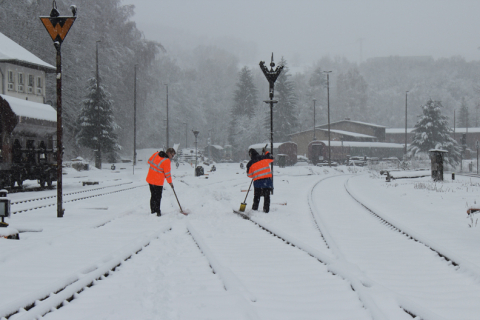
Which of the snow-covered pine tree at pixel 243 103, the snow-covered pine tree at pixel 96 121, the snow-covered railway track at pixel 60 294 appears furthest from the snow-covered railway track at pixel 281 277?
the snow-covered pine tree at pixel 243 103

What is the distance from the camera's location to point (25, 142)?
19609mm

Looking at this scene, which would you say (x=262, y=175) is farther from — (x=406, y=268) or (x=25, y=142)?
(x=25, y=142)

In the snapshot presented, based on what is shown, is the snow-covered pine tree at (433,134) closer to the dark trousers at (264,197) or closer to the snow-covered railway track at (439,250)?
the dark trousers at (264,197)

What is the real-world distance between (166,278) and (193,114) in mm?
96054

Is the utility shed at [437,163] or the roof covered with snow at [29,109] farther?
→ the utility shed at [437,163]

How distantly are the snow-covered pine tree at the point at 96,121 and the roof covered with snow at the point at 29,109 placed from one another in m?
21.2

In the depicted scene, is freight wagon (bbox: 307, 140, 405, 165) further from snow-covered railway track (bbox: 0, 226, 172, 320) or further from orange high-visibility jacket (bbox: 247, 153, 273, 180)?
snow-covered railway track (bbox: 0, 226, 172, 320)

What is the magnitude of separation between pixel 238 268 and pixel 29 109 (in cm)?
1692

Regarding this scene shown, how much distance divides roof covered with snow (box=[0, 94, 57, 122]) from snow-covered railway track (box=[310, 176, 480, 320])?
14.2 metres

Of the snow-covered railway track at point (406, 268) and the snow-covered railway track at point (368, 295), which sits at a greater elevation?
the snow-covered railway track at point (368, 295)

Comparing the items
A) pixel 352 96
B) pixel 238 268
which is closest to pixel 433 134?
pixel 238 268

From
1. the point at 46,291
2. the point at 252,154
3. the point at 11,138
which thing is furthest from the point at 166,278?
the point at 11,138

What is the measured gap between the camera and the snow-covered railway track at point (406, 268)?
4238 mm

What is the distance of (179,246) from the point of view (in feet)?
23.7
